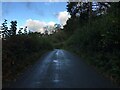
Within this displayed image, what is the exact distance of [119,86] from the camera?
14188mm

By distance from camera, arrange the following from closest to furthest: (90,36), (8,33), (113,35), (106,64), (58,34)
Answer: (113,35) → (106,64) → (8,33) → (90,36) → (58,34)

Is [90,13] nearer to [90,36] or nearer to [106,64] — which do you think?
[90,36]

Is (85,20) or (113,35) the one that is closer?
(113,35)

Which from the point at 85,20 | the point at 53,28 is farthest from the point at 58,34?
the point at 85,20

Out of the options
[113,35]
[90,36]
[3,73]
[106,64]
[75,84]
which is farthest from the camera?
[90,36]

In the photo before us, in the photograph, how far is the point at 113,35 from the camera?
1816 cm

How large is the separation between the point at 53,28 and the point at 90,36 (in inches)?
5316

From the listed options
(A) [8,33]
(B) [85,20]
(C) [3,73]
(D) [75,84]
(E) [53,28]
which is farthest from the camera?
(E) [53,28]

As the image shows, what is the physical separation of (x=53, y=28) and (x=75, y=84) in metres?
150

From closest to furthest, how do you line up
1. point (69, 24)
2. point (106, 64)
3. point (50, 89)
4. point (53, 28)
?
point (50, 89) < point (106, 64) < point (69, 24) < point (53, 28)

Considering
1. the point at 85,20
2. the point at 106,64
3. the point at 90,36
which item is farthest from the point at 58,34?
the point at 106,64

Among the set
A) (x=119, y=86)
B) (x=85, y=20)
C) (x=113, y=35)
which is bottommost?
(x=119, y=86)

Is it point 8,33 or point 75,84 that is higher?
point 8,33

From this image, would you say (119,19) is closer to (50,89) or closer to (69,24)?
(50,89)
